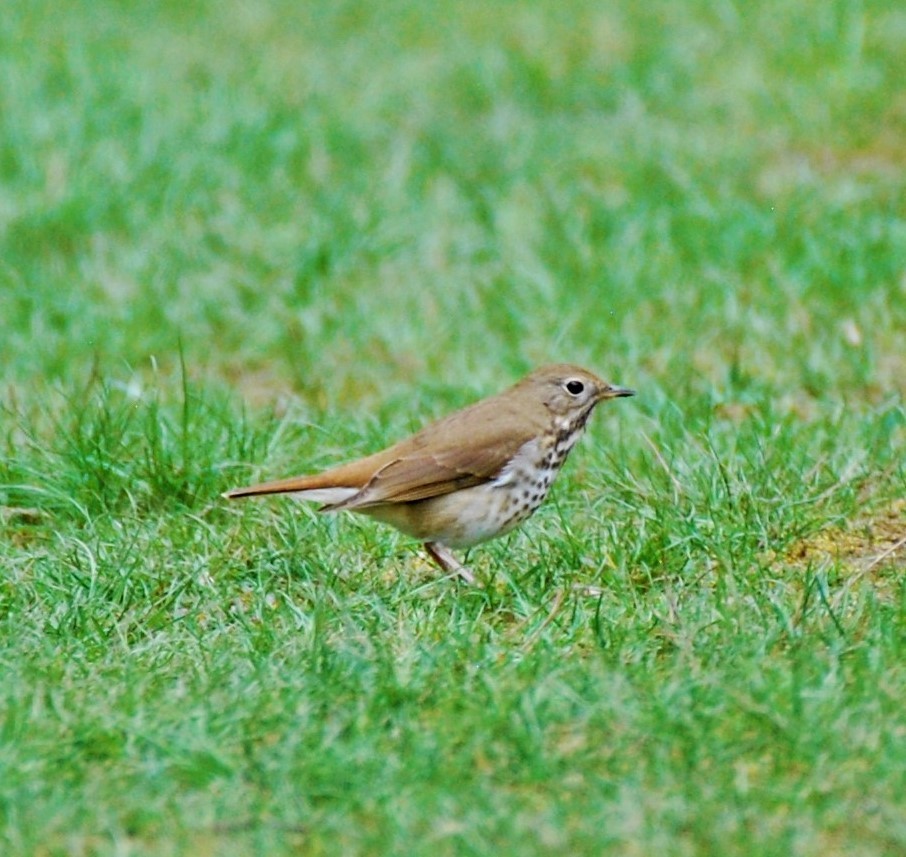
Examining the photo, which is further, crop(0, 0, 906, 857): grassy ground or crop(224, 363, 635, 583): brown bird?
crop(224, 363, 635, 583): brown bird

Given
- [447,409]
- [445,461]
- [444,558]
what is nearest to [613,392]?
[445,461]

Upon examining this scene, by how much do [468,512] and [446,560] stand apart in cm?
21

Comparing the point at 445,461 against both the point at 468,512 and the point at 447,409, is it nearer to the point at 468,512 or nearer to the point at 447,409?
the point at 468,512

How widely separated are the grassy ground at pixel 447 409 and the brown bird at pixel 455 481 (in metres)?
0.18

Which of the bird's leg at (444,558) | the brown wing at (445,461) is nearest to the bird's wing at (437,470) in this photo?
the brown wing at (445,461)

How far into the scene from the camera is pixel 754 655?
16.4 feet

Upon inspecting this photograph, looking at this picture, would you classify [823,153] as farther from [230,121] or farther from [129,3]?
[129,3]

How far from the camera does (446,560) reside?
19.6 ft

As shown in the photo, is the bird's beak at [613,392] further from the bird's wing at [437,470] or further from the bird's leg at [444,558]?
the bird's leg at [444,558]

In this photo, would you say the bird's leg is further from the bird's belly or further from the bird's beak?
the bird's beak

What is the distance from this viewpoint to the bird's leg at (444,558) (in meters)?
5.85

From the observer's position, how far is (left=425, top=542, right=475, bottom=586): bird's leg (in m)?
5.85

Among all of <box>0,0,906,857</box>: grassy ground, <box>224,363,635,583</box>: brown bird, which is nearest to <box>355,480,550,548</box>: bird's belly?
<box>224,363,635,583</box>: brown bird

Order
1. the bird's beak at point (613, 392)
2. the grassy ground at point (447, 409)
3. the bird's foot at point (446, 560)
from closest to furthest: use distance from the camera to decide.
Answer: the grassy ground at point (447, 409), the bird's foot at point (446, 560), the bird's beak at point (613, 392)
